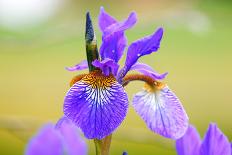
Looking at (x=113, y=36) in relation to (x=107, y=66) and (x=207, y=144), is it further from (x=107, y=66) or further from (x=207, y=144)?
(x=207, y=144)

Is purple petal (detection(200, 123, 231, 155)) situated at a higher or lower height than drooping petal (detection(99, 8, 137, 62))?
lower

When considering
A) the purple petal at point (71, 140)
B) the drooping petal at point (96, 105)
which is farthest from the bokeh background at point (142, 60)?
the drooping petal at point (96, 105)

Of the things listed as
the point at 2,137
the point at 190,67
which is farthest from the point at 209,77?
the point at 2,137

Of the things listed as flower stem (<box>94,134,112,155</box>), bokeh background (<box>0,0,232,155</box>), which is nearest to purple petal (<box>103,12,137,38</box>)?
flower stem (<box>94,134,112,155</box>)

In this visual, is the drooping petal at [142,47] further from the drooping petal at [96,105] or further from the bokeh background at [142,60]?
the bokeh background at [142,60]

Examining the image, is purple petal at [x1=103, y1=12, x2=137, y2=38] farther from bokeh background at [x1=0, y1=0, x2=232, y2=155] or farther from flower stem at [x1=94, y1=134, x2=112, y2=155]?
bokeh background at [x1=0, y1=0, x2=232, y2=155]

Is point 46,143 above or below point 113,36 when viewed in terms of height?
below

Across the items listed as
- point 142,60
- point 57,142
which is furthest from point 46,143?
point 142,60
